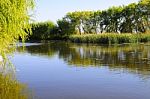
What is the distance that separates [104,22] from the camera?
8438cm

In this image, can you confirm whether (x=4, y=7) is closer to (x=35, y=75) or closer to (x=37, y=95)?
(x=37, y=95)

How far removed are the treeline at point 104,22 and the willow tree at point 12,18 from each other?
2419 inches

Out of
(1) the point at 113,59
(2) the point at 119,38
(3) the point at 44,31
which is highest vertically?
(3) the point at 44,31

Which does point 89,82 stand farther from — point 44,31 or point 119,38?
point 44,31

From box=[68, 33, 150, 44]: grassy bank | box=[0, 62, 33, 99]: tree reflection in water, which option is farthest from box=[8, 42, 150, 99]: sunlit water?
box=[68, 33, 150, 44]: grassy bank

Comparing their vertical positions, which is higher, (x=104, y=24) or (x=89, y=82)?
(x=104, y=24)

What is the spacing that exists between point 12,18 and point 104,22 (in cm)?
7317

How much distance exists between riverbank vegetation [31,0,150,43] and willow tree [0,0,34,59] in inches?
1792

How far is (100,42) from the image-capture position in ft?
197

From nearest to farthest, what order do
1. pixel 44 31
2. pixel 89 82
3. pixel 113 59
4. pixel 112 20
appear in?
1. pixel 89 82
2. pixel 113 59
3. pixel 112 20
4. pixel 44 31

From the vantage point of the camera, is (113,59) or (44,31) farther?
(44,31)

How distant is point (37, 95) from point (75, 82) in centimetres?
378

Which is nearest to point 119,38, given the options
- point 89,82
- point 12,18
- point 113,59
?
point 113,59

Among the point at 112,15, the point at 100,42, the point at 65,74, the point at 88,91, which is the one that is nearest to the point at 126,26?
the point at 112,15
